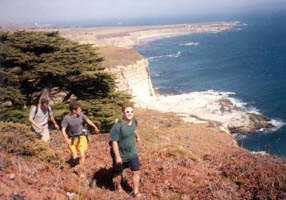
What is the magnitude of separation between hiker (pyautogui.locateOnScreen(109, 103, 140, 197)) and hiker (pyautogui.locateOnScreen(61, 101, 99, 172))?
175 centimetres

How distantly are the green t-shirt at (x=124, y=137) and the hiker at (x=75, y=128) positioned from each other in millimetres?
1754

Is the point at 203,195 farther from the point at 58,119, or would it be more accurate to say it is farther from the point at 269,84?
the point at 269,84

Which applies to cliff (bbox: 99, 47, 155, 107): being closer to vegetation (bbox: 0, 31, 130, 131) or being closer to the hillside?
vegetation (bbox: 0, 31, 130, 131)

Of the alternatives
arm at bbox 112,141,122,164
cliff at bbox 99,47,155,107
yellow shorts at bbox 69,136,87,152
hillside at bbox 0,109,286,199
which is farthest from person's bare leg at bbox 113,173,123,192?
cliff at bbox 99,47,155,107

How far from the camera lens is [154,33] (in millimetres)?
173250

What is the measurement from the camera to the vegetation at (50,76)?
41.4ft

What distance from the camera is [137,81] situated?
43312 mm

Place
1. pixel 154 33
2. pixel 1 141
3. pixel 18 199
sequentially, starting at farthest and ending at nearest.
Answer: pixel 154 33 < pixel 1 141 < pixel 18 199

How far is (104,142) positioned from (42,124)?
3.00 m

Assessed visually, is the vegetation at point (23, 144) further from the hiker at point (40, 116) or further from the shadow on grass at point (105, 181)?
the shadow on grass at point (105, 181)

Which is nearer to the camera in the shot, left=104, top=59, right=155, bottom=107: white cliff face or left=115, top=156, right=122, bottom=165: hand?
left=115, top=156, right=122, bottom=165: hand

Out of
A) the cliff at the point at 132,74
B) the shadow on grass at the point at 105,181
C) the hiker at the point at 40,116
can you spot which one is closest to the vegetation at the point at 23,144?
the hiker at the point at 40,116

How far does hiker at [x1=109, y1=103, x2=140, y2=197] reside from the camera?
529 centimetres

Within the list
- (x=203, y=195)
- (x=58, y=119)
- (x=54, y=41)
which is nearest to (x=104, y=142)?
(x=58, y=119)
